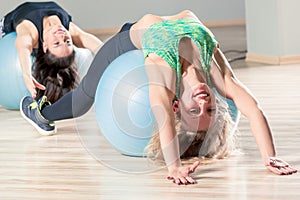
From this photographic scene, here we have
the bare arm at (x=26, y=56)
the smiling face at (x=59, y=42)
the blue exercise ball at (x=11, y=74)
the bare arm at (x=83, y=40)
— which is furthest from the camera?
the bare arm at (x=83, y=40)

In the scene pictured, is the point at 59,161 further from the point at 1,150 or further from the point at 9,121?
the point at 9,121

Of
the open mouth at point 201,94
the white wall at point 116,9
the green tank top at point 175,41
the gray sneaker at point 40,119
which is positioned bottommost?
the white wall at point 116,9

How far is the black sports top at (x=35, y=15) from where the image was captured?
4.34m

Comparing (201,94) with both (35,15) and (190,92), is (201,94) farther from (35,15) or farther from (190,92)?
(35,15)

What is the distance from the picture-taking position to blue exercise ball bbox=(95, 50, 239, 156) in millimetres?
2914

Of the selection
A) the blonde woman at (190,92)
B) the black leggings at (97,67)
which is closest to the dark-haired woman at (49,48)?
the black leggings at (97,67)

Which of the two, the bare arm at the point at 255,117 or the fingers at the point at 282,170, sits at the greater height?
the bare arm at the point at 255,117

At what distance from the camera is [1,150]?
3424 millimetres

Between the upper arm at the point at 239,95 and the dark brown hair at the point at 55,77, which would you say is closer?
the upper arm at the point at 239,95

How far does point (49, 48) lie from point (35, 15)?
0.41 m

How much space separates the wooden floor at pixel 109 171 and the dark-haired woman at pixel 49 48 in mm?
233

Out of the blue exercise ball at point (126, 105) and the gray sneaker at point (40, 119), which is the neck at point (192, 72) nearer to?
the blue exercise ball at point (126, 105)

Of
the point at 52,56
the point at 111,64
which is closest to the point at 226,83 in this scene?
the point at 111,64

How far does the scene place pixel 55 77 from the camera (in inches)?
160
